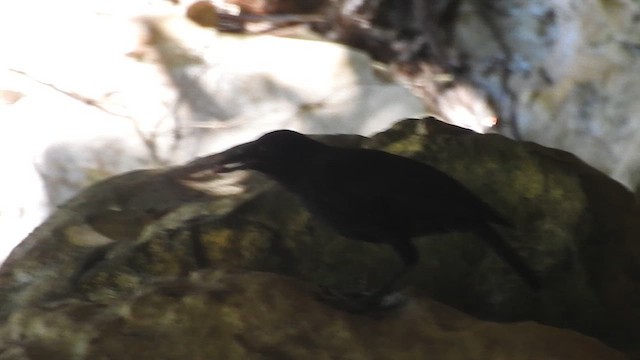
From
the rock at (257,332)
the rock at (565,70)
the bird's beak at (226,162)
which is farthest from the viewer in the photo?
the rock at (565,70)

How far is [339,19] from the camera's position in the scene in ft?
8.87

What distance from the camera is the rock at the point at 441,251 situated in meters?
1.31

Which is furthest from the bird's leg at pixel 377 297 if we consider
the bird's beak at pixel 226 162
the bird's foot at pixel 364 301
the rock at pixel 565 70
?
the rock at pixel 565 70

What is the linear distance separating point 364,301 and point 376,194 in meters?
0.14

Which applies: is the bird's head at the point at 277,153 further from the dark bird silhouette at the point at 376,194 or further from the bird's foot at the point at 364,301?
the bird's foot at the point at 364,301

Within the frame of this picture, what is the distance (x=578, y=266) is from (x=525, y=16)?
133 cm

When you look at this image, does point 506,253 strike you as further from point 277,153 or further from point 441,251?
point 277,153

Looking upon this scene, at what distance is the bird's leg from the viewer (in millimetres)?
1105

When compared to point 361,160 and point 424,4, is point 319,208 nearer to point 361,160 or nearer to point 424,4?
point 361,160

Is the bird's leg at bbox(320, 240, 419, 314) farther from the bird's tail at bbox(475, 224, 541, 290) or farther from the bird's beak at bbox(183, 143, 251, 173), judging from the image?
the bird's beak at bbox(183, 143, 251, 173)

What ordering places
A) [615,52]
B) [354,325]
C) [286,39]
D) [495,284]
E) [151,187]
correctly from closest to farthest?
[354,325]
[495,284]
[151,187]
[615,52]
[286,39]

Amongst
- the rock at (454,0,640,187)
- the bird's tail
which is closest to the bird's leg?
the bird's tail

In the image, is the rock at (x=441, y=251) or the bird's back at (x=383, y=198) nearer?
the bird's back at (x=383, y=198)

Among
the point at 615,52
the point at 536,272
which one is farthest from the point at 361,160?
the point at 615,52
